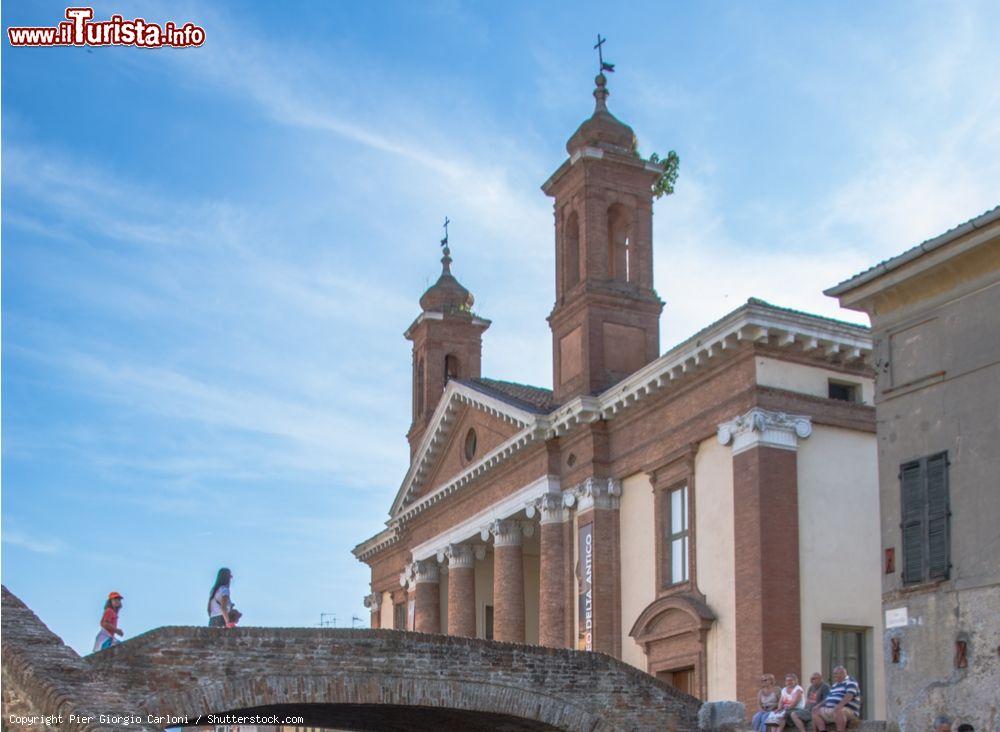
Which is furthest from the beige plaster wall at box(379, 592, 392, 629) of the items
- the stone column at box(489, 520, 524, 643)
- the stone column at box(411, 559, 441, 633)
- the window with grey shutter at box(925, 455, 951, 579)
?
the window with grey shutter at box(925, 455, 951, 579)

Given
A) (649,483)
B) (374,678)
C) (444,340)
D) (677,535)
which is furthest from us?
(444,340)

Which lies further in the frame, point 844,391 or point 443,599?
point 443,599

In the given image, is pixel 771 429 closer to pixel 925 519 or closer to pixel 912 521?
pixel 912 521

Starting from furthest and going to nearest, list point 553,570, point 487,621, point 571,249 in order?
1. point 487,621
2. point 571,249
3. point 553,570

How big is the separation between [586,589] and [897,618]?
11.1 m

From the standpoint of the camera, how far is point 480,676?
677 inches

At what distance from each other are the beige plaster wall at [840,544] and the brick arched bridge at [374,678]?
4.83 m

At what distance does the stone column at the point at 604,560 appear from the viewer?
2617 centimetres

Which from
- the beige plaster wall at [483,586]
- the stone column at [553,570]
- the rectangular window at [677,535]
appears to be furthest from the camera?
the beige plaster wall at [483,586]

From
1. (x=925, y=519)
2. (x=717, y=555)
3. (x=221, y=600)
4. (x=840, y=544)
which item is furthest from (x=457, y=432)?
(x=925, y=519)

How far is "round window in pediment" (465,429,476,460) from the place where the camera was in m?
32.5

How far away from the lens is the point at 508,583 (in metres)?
29.7

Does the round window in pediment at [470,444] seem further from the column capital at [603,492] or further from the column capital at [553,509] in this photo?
the column capital at [603,492]

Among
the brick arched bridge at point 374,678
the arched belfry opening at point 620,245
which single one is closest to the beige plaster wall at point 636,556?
the arched belfry opening at point 620,245
